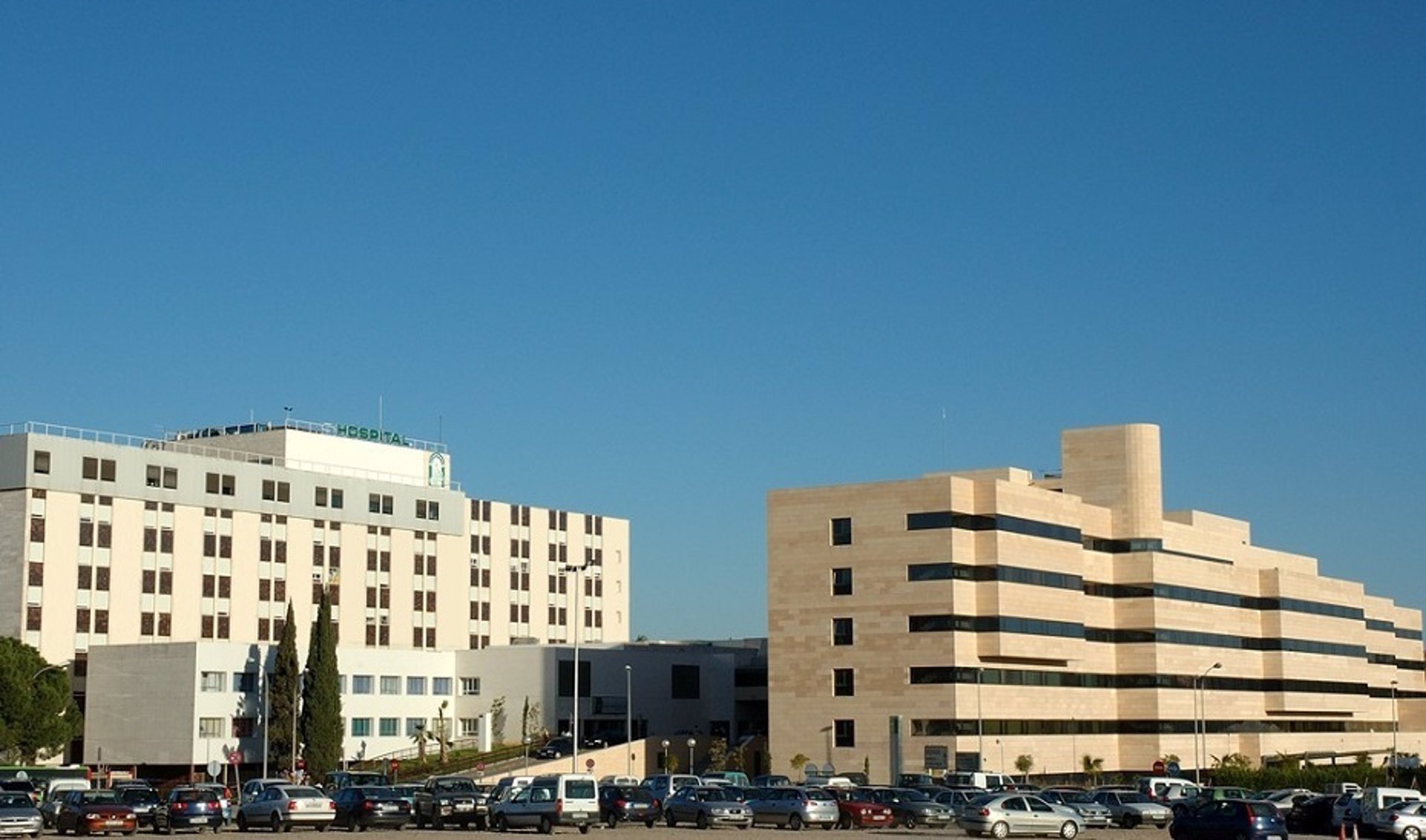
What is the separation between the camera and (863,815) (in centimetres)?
7212

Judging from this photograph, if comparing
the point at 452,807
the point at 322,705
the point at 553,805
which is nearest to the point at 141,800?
the point at 452,807

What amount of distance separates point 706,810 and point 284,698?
49488 mm

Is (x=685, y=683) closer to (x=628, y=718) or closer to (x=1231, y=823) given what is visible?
(x=628, y=718)

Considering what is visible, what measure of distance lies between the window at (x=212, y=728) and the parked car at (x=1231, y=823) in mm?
71551

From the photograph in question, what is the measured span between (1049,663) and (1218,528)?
31044mm

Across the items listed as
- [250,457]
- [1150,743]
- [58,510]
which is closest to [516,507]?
[250,457]

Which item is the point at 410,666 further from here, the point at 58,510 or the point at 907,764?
the point at 907,764

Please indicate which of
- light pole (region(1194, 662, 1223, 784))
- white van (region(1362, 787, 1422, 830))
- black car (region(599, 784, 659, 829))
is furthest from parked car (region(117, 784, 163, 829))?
light pole (region(1194, 662, 1223, 784))

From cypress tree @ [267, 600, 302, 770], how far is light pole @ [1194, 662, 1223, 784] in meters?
63.0

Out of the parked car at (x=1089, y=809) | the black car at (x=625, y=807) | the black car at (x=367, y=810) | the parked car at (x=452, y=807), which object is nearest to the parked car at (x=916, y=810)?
the parked car at (x=1089, y=809)

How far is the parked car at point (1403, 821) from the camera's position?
63.9 meters

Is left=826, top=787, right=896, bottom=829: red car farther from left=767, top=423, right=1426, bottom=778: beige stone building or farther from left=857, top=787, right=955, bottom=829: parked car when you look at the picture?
left=767, top=423, right=1426, bottom=778: beige stone building

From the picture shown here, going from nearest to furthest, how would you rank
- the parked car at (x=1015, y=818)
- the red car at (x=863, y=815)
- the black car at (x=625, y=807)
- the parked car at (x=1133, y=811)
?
the parked car at (x=1015, y=818) → the red car at (x=863, y=815) → the black car at (x=625, y=807) → the parked car at (x=1133, y=811)

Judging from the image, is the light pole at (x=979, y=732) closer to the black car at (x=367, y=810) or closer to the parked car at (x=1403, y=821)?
the parked car at (x=1403, y=821)
